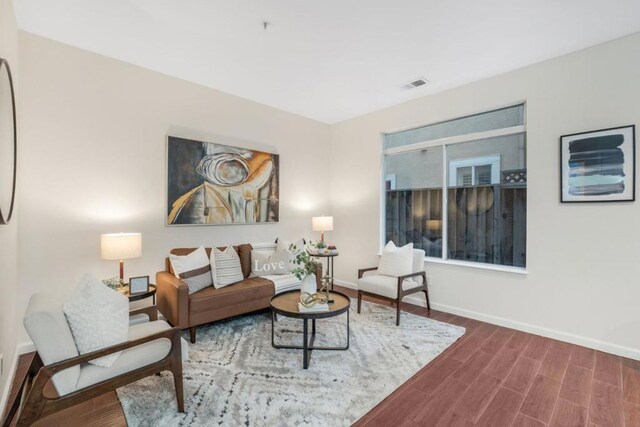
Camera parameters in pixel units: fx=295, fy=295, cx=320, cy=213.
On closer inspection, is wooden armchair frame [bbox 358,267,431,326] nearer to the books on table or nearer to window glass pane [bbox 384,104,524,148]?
the books on table

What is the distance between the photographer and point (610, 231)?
291 cm

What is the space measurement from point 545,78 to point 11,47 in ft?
16.7

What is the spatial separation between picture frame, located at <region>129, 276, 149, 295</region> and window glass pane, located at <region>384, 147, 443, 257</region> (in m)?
3.55

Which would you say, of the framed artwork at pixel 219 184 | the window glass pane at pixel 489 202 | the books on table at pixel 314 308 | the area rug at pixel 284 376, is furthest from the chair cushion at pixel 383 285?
the framed artwork at pixel 219 184

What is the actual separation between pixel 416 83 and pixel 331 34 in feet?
5.15

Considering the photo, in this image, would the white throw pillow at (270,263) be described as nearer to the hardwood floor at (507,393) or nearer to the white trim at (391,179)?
the hardwood floor at (507,393)

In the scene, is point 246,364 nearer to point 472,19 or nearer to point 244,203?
point 244,203

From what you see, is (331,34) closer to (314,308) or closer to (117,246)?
(314,308)

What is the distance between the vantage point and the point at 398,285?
11.5 ft

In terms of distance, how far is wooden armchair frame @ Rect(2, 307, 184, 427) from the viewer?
151 centimetres

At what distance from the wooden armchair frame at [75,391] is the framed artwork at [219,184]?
82.4 inches

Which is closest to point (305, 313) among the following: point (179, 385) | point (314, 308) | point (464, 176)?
point (314, 308)

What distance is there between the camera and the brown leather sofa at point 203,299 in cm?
298

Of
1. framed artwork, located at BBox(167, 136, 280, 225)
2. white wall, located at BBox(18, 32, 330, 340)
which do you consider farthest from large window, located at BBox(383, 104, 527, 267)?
white wall, located at BBox(18, 32, 330, 340)
